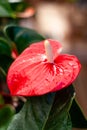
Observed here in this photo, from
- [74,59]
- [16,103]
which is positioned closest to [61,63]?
[74,59]

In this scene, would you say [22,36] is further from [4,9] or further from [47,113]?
[47,113]

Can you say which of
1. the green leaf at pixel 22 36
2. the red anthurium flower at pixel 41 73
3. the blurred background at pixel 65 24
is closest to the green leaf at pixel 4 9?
the green leaf at pixel 22 36

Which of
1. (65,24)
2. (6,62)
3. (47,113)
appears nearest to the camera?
(47,113)

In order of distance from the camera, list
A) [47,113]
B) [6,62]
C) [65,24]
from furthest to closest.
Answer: [65,24], [6,62], [47,113]

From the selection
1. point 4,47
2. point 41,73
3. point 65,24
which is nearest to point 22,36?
point 4,47

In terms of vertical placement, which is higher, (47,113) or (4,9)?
(4,9)

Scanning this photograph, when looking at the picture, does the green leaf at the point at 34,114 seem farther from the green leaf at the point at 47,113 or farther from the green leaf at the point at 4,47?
the green leaf at the point at 4,47

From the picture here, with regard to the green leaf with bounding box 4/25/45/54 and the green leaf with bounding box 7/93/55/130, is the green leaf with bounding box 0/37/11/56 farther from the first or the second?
the green leaf with bounding box 7/93/55/130
